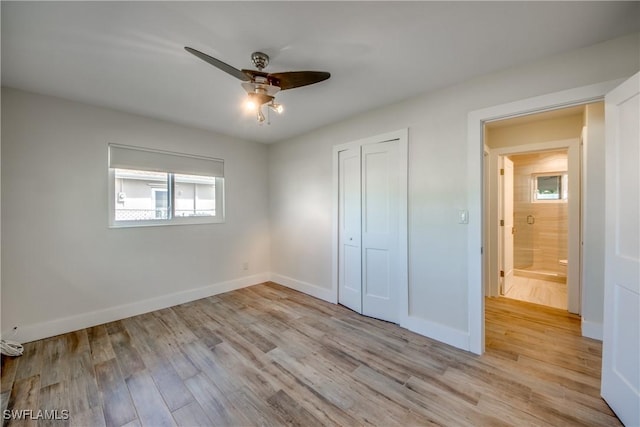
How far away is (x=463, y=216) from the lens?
7.52ft

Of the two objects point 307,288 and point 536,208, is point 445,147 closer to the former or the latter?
point 307,288

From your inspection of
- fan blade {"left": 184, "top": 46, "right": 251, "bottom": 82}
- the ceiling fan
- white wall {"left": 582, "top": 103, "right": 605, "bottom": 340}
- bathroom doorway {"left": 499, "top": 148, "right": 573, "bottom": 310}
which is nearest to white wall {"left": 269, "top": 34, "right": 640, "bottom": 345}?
white wall {"left": 582, "top": 103, "right": 605, "bottom": 340}

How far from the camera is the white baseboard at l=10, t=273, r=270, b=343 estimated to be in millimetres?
2451

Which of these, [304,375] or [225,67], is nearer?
[225,67]

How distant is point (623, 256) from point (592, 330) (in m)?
1.53

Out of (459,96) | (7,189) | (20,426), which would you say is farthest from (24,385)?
(459,96)

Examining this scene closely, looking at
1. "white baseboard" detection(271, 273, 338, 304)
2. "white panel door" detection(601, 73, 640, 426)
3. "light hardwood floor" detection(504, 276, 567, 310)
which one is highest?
"white panel door" detection(601, 73, 640, 426)

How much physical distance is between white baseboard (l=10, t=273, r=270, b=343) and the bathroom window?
19.3ft

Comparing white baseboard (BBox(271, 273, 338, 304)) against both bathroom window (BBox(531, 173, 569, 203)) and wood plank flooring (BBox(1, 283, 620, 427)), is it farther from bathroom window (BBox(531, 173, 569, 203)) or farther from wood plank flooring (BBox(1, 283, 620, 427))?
bathroom window (BBox(531, 173, 569, 203))

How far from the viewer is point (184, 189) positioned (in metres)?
3.60

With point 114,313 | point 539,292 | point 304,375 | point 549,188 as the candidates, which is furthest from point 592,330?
point 114,313

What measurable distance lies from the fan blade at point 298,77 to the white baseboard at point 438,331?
2.47m

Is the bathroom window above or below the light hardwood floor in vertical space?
above

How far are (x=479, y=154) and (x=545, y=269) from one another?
4271 millimetres
